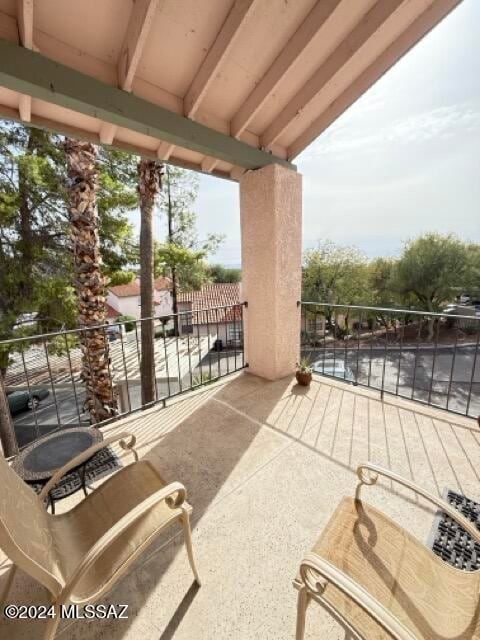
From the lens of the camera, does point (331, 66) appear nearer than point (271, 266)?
Yes

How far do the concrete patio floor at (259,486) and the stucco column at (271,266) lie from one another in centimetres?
53

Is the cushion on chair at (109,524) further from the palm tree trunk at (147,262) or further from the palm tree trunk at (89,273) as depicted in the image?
the palm tree trunk at (147,262)

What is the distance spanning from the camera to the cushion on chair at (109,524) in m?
1.13

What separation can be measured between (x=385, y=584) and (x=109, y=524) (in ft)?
4.05

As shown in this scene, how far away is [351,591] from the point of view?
2.71ft

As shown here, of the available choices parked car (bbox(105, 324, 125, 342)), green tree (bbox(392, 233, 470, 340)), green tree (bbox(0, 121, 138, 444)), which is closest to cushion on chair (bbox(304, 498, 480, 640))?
parked car (bbox(105, 324, 125, 342))

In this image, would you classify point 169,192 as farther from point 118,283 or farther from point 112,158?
point 118,283

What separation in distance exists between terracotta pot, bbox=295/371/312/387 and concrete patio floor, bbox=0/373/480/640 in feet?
0.46

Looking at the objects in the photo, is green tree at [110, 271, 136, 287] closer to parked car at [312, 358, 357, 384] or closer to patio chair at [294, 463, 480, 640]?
parked car at [312, 358, 357, 384]

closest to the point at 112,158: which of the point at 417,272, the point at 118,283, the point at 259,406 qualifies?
the point at 118,283

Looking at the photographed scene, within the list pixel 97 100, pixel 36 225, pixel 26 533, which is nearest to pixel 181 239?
pixel 36 225

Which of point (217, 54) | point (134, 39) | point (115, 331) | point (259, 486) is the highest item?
point (217, 54)

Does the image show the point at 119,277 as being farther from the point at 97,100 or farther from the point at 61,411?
the point at 61,411

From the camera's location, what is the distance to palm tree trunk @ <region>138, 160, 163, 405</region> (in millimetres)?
5965
